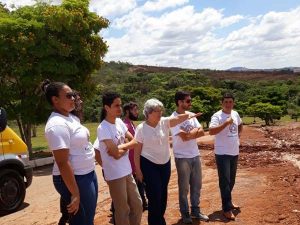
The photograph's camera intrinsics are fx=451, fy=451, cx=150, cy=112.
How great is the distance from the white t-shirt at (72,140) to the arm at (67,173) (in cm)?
5

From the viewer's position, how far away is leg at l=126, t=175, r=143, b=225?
4.90 meters

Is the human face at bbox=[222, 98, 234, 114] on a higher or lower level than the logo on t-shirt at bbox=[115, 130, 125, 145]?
higher

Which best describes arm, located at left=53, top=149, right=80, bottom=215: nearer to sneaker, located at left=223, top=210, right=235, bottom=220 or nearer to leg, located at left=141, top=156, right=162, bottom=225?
leg, located at left=141, top=156, right=162, bottom=225

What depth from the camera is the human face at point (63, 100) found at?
12.1 feet

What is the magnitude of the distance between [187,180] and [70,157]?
275cm

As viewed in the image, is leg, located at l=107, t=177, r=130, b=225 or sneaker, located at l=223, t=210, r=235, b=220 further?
sneaker, located at l=223, t=210, r=235, b=220

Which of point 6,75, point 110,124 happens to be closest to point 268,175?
point 110,124

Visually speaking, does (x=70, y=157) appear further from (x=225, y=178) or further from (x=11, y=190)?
(x=11, y=190)

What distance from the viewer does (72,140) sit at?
3.65 metres

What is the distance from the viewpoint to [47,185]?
34.6 ft

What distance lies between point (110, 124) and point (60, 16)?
8.97 meters

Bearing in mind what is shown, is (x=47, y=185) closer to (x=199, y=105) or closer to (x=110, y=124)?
(x=110, y=124)

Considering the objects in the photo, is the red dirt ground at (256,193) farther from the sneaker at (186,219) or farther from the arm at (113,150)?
the arm at (113,150)

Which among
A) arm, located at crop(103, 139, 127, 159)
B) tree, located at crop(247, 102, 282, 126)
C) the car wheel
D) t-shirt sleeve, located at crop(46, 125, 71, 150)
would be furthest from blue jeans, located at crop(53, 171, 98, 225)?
tree, located at crop(247, 102, 282, 126)
